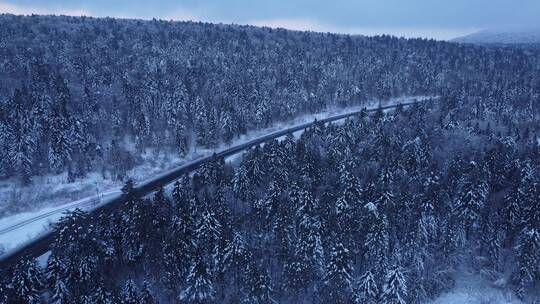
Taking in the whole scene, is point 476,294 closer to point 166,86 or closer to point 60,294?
point 60,294

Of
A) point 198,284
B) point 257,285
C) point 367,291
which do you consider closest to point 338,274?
point 367,291

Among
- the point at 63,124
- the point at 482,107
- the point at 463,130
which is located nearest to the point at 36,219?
the point at 63,124

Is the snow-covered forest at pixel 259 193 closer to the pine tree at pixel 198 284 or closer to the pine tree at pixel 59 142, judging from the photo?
the pine tree at pixel 198 284

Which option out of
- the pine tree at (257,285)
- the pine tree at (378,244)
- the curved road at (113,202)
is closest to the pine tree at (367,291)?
the pine tree at (378,244)

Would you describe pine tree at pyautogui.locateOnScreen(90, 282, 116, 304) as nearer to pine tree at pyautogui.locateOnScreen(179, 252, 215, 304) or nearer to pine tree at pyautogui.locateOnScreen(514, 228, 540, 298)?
pine tree at pyautogui.locateOnScreen(179, 252, 215, 304)

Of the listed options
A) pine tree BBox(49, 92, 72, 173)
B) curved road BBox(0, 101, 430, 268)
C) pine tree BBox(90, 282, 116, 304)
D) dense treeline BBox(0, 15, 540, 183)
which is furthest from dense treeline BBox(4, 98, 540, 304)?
dense treeline BBox(0, 15, 540, 183)
